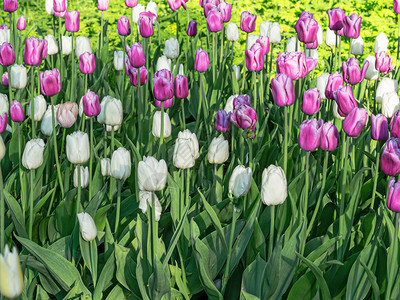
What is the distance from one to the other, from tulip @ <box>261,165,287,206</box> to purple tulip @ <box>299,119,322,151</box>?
0.19 metres

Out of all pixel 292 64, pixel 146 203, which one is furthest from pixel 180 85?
pixel 146 203

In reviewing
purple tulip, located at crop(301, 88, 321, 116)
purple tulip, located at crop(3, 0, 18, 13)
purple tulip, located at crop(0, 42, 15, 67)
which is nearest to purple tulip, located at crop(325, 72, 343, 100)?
purple tulip, located at crop(301, 88, 321, 116)

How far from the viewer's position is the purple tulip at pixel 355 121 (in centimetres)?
161

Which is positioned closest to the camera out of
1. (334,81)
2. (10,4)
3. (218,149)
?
(218,149)

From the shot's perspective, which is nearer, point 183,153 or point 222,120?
point 183,153

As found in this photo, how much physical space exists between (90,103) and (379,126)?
0.94m

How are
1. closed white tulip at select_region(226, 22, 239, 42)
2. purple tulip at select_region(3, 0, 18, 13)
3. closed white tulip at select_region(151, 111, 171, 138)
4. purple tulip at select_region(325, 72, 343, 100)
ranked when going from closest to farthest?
purple tulip at select_region(325, 72, 343, 100), closed white tulip at select_region(151, 111, 171, 138), purple tulip at select_region(3, 0, 18, 13), closed white tulip at select_region(226, 22, 239, 42)

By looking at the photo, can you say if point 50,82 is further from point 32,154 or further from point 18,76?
point 32,154

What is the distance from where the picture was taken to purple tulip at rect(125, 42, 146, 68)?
216 centimetres

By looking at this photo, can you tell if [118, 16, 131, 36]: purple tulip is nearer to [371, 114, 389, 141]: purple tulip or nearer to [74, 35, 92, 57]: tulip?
[74, 35, 92, 57]: tulip

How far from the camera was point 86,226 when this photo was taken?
154cm

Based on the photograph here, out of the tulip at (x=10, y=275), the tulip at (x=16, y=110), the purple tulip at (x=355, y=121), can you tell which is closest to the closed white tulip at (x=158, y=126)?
the tulip at (x=16, y=110)

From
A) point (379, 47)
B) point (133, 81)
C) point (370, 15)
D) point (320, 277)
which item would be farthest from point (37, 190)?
point (370, 15)

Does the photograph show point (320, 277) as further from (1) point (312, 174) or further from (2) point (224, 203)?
(1) point (312, 174)
